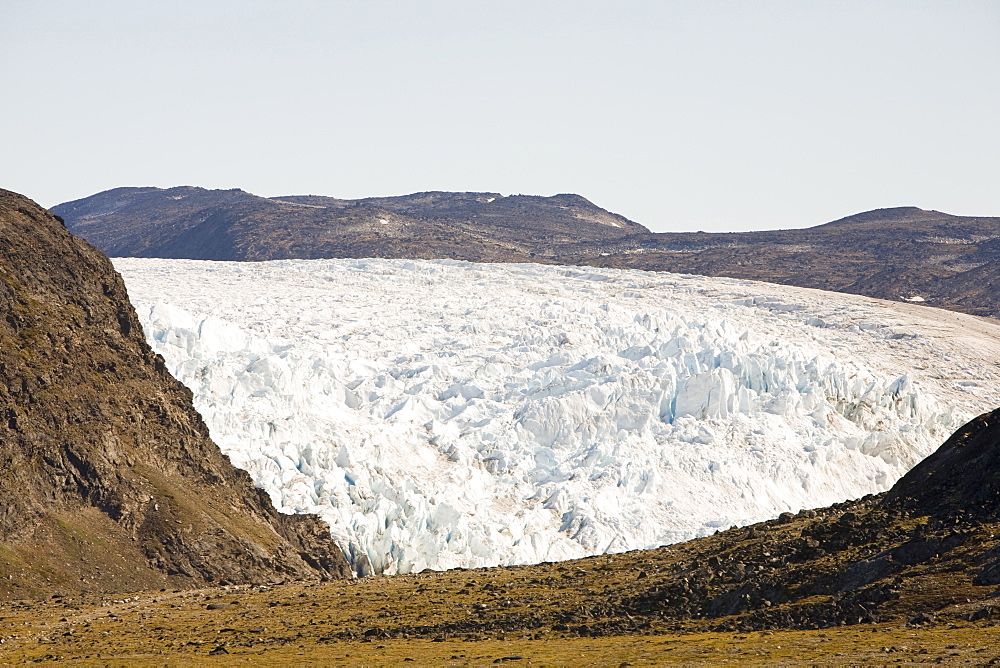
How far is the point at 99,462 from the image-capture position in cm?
4519

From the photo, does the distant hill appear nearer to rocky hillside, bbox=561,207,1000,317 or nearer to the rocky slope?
rocky hillside, bbox=561,207,1000,317

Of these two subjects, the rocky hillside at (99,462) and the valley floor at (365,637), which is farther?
the rocky hillside at (99,462)

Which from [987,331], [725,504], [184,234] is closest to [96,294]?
[725,504]

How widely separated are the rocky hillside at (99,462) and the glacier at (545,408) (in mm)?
4729

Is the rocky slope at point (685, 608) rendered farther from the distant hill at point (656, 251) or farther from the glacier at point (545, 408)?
the distant hill at point (656, 251)

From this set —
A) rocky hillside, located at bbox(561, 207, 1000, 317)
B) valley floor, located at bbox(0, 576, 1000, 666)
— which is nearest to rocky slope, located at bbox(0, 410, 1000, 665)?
valley floor, located at bbox(0, 576, 1000, 666)

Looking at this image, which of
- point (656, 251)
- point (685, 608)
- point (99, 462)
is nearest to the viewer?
point (685, 608)

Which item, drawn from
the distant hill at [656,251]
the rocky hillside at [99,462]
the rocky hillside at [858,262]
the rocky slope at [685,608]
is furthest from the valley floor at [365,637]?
the distant hill at [656,251]

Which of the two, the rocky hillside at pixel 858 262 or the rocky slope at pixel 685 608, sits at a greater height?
the rocky hillside at pixel 858 262

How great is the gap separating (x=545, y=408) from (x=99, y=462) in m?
27.1

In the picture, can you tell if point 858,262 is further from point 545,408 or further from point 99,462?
point 99,462

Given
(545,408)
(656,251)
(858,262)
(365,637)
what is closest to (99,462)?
(365,637)

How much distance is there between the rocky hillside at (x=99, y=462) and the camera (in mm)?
41844

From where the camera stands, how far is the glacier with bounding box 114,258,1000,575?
183 feet
